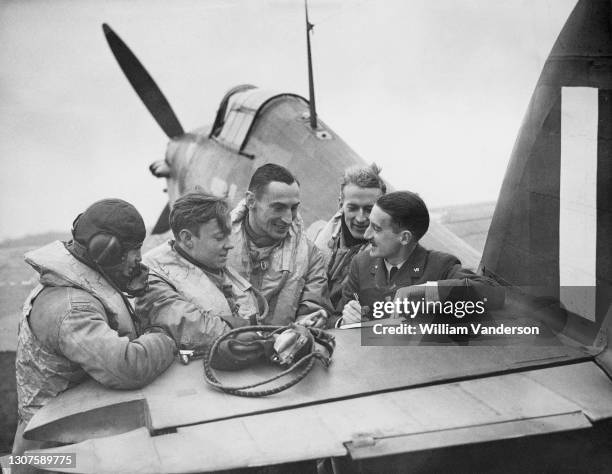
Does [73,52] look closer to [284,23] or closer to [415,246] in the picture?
[284,23]

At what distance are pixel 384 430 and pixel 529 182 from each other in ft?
5.31

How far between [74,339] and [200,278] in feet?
2.35

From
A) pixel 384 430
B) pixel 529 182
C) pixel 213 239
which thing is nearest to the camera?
pixel 384 430

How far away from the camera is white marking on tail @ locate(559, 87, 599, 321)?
2789 millimetres

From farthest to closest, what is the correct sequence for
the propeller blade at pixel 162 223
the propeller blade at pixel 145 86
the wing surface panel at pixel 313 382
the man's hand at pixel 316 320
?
1. the propeller blade at pixel 162 223
2. the propeller blade at pixel 145 86
3. the man's hand at pixel 316 320
4. the wing surface panel at pixel 313 382

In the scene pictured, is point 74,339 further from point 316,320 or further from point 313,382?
point 316,320

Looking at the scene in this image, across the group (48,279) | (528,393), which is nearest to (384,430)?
(528,393)

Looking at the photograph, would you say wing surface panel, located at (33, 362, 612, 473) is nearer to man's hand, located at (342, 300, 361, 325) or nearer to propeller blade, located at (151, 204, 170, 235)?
man's hand, located at (342, 300, 361, 325)

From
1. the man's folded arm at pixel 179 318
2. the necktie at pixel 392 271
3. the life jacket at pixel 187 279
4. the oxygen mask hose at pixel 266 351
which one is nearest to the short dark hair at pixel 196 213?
the life jacket at pixel 187 279

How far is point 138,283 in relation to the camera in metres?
2.72

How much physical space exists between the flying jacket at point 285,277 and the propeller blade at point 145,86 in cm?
448

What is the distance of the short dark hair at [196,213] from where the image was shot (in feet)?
9.78

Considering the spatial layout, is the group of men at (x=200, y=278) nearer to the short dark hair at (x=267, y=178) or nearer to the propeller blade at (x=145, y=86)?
the short dark hair at (x=267, y=178)

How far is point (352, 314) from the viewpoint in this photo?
3.13 m
